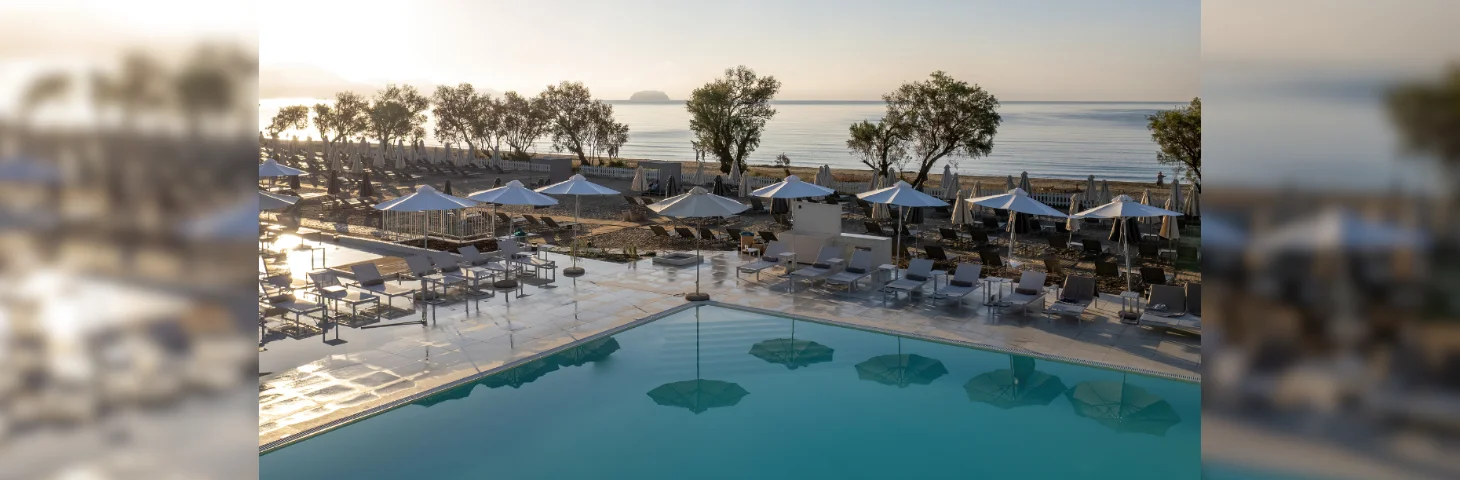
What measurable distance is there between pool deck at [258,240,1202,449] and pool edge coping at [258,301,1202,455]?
0.02m

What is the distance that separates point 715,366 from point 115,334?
29.9ft

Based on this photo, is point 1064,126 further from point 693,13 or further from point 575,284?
point 575,284

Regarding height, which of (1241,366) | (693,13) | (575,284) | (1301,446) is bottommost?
(575,284)

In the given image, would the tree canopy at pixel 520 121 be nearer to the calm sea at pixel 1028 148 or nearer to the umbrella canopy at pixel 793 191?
the calm sea at pixel 1028 148

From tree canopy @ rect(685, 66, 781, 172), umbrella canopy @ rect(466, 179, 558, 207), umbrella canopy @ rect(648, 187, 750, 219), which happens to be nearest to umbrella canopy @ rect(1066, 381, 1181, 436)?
umbrella canopy @ rect(648, 187, 750, 219)

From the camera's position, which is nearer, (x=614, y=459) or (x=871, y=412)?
(x=614, y=459)

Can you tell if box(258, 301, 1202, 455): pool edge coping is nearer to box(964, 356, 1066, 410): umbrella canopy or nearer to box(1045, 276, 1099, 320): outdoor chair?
box(964, 356, 1066, 410): umbrella canopy

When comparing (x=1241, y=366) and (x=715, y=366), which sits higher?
(x=1241, y=366)

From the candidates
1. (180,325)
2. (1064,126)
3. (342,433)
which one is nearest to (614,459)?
(342,433)

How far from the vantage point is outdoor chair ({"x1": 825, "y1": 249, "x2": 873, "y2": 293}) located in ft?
45.4

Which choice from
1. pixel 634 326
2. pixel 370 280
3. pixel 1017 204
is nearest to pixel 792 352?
pixel 634 326

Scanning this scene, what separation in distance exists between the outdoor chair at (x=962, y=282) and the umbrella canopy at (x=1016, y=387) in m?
2.52

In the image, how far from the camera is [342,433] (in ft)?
26.0

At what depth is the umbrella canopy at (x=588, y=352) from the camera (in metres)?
10.4
